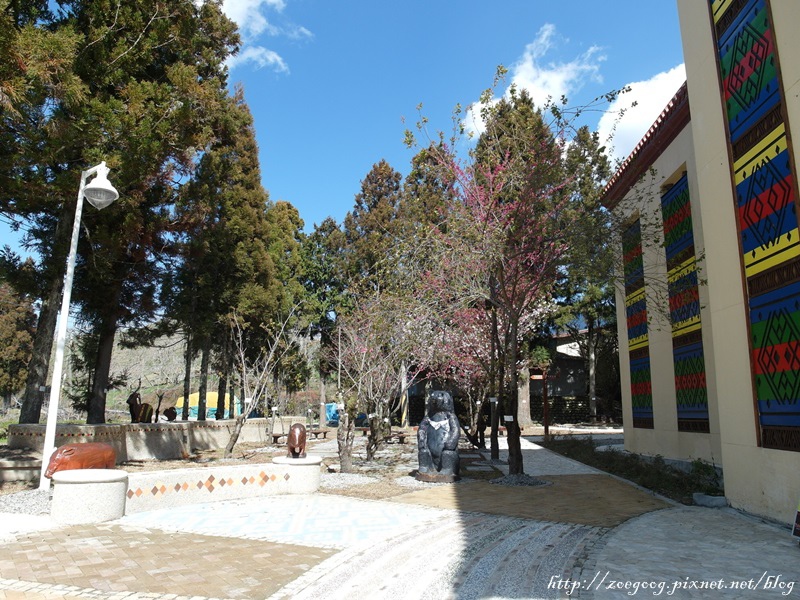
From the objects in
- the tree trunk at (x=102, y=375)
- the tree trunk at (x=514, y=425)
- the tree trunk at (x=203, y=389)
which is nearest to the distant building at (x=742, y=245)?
the tree trunk at (x=514, y=425)

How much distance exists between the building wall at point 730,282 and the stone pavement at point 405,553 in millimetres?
478

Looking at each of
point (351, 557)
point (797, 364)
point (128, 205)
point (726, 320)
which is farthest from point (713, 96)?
point (128, 205)

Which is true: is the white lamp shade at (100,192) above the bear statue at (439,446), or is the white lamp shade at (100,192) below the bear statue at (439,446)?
above

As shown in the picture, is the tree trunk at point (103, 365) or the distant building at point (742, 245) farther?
the tree trunk at point (103, 365)

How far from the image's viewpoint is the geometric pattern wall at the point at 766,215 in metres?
6.64

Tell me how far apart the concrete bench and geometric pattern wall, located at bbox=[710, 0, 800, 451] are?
27.6ft

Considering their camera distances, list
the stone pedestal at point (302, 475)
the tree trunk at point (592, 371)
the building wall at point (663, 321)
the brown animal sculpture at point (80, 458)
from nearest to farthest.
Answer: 1. the brown animal sculpture at point (80, 458)
2. the stone pedestal at point (302, 475)
3. the building wall at point (663, 321)
4. the tree trunk at point (592, 371)

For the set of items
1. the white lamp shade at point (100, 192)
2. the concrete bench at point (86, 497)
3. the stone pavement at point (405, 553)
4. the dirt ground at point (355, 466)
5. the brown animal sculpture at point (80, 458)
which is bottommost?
the dirt ground at point (355, 466)

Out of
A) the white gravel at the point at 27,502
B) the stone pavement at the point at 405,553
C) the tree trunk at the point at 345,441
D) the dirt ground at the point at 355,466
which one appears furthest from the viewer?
the tree trunk at the point at 345,441

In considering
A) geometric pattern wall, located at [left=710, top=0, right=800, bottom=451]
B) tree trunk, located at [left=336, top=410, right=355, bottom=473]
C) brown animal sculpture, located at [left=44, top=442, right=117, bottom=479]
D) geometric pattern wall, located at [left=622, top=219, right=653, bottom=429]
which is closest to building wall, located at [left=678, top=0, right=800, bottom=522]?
geometric pattern wall, located at [left=710, top=0, right=800, bottom=451]

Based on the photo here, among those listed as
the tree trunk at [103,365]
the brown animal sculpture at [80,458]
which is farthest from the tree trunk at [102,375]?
the brown animal sculpture at [80,458]

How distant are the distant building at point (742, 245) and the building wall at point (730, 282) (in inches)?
0.7

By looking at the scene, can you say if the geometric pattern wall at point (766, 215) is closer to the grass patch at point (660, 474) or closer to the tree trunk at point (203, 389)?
the grass patch at point (660, 474)

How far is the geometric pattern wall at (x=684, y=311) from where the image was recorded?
10.9m
